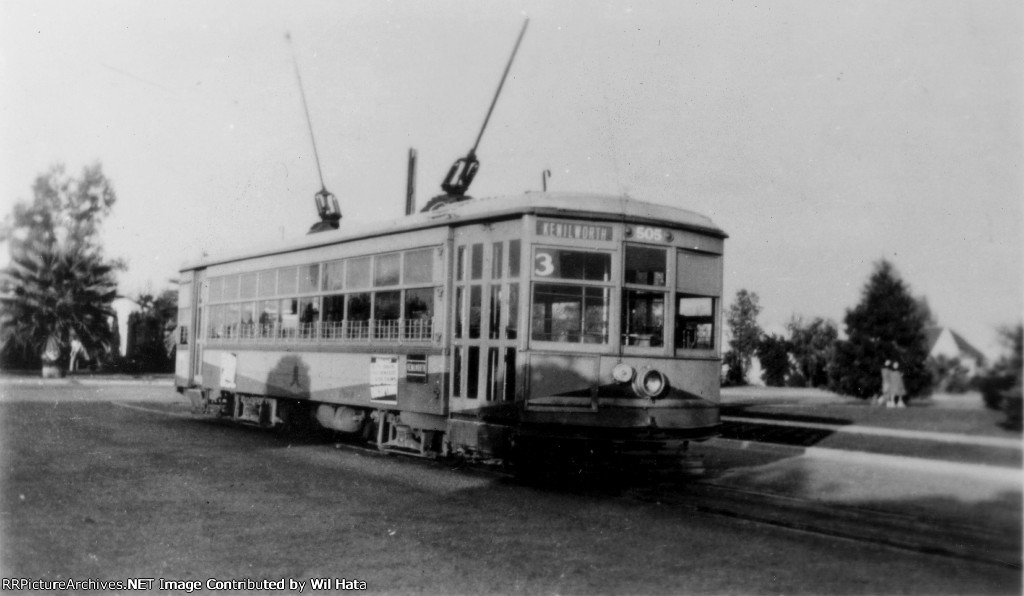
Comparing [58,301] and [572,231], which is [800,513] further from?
[58,301]

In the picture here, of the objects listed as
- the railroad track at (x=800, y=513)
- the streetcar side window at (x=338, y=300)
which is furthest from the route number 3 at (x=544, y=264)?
the railroad track at (x=800, y=513)

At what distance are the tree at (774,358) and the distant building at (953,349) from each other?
219 inches

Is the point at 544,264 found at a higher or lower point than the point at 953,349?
higher

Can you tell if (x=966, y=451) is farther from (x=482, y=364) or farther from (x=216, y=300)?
(x=216, y=300)

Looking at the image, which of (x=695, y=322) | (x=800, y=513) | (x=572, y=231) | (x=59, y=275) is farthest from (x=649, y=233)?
(x=59, y=275)

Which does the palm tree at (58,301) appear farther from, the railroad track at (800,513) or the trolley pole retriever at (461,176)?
the railroad track at (800,513)

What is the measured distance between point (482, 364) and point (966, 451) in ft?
18.4

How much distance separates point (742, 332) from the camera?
1339 cm

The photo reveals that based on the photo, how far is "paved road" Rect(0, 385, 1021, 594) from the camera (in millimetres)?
5340

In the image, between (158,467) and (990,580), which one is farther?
(158,467)

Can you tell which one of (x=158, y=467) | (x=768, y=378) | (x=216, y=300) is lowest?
(x=158, y=467)

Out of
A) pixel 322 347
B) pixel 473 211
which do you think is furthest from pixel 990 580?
pixel 322 347

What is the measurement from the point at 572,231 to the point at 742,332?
5.40 meters

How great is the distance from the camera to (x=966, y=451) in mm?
4395
